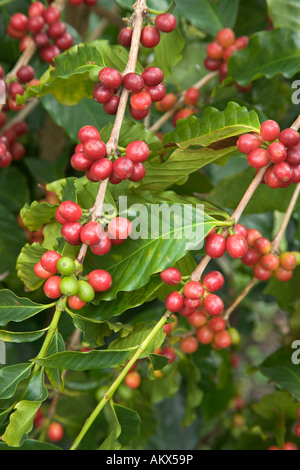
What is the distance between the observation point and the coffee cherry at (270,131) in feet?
2.28

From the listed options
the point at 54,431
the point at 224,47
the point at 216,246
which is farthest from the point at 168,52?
the point at 54,431

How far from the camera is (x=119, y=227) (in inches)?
25.5

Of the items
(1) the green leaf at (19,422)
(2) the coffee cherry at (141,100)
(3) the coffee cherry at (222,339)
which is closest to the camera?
(1) the green leaf at (19,422)

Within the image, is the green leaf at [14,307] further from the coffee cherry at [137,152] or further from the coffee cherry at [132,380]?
the coffee cherry at [132,380]

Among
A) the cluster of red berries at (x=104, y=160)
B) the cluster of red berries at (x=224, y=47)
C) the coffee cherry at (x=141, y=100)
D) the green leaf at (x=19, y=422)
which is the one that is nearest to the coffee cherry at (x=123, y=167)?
the cluster of red berries at (x=104, y=160)

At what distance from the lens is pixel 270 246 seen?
0.92 m

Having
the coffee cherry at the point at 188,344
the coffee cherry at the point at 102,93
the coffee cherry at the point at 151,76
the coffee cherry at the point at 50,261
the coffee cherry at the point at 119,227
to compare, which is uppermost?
the coffee cherry at the point at 151,76

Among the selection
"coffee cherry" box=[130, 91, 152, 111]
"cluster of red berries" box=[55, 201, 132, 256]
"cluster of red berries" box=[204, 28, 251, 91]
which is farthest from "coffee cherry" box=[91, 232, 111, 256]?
"cluster of red berries" box=[204, 28, 251, 91]

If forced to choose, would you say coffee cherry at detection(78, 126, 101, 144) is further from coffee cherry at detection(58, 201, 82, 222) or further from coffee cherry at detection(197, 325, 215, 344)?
coffee cherry at detection(197, 325, 215, 344)

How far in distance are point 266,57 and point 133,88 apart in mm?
399

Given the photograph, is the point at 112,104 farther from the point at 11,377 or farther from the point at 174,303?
the point at 11,377

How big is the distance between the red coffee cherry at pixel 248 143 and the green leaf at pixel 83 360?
341mm
